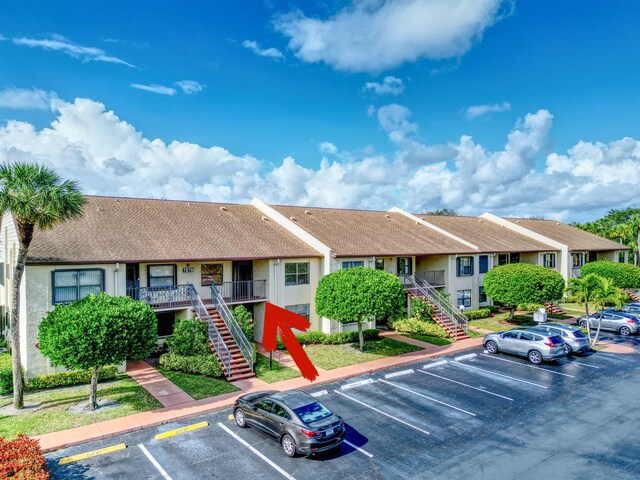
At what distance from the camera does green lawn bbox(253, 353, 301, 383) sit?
19.7 metres

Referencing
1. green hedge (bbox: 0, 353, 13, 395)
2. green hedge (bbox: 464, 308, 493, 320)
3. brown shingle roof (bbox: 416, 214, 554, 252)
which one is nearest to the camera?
green hedge (bbox: 0, 353, 13, 395)

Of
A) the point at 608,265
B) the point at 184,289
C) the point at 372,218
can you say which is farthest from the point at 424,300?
the point at 608,265

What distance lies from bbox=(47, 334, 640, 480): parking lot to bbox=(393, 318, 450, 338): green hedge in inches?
321

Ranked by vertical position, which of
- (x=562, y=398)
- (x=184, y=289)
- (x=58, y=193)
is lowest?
(x=562, y=398)

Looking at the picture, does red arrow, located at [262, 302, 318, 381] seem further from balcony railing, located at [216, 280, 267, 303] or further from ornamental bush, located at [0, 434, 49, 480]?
ornamental bush, located at [0, 434, 49, 480]

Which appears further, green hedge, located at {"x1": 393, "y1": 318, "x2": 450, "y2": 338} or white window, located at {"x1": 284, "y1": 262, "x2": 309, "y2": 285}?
green hedge, located at {"x1": 393, "y1": 318, "x2": 450, "y2": 338}

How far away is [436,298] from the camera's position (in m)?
31.1

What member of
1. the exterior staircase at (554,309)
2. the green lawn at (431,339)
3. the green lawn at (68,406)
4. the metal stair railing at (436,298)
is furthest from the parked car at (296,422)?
the exterior staircase at (554,309)

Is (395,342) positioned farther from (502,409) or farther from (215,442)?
(215,442)

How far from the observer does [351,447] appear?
1323cm

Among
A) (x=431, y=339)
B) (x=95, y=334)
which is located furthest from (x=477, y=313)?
(x=95, y=334)

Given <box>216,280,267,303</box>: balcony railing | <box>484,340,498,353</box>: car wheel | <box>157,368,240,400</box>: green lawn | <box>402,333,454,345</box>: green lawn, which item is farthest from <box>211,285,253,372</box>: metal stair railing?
<box>484,340,498,353</box>: car wheel

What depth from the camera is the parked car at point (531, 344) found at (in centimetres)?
2186

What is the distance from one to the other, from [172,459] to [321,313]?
12139 mm
